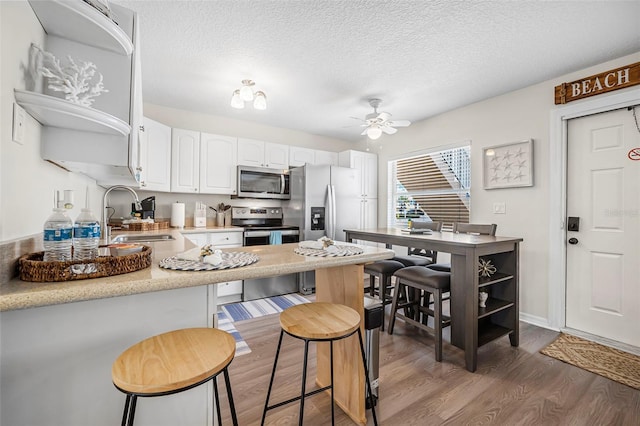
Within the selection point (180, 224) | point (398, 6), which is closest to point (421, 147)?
point (398, 6)

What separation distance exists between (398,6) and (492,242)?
1775 mm

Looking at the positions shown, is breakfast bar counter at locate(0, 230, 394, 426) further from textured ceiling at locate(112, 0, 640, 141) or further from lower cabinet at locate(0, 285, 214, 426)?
textured ceiling at locate(112, 0, 640, 141)

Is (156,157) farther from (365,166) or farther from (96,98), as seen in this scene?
(365,166)

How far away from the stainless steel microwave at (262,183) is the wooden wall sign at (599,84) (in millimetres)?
3295

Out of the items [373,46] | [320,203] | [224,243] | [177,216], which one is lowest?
[224,243]

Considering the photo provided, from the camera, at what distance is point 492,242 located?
1994 mm

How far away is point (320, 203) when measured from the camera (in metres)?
3.97

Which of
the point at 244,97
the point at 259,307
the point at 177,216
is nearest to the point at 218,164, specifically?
the point at 177,216

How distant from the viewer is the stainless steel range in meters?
3.51

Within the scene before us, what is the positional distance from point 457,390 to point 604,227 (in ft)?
6.81

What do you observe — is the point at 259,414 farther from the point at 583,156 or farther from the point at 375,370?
the point at 583,156

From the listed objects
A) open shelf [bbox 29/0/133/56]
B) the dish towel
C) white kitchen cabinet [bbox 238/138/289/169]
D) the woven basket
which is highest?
white kitchen cabinet [bbox 238/138/289/169]

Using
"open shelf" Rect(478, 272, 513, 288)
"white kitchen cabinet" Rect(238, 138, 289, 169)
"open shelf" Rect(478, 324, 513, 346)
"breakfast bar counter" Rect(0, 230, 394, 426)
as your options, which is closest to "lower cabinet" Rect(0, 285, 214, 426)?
"breakfast bar counter" Rect(0, 230, 394, 426)

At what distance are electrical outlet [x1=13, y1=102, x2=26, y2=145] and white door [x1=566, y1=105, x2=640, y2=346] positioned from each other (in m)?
3.85
